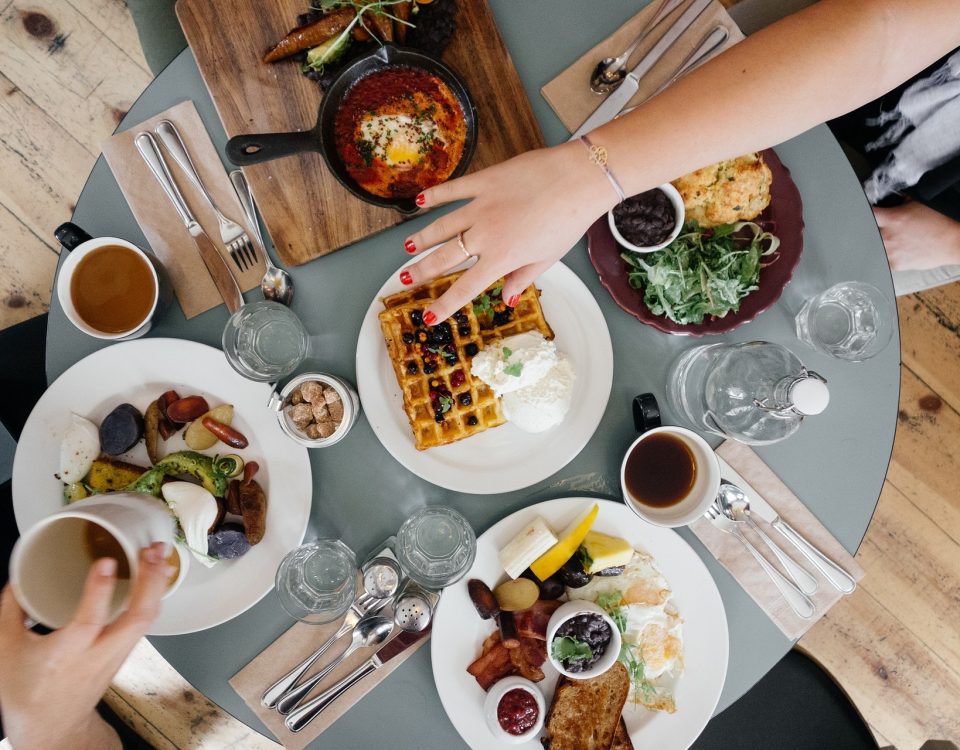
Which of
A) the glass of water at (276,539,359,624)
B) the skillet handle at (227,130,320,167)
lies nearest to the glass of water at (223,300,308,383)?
the skillet handle at (227,130,320,167)

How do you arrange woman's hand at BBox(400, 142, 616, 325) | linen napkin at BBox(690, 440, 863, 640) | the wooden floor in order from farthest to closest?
the wooden floor
linen napkin at BBox(690, 440, 863, 640)
woman's hand at BBox(400, 142, 616, 325)

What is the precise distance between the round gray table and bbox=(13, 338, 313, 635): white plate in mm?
82

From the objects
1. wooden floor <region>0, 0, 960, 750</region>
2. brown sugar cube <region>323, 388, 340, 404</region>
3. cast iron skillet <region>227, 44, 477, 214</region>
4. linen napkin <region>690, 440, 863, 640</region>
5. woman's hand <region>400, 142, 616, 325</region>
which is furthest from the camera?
wooden floor <region>0, 0, 960, 750</region>

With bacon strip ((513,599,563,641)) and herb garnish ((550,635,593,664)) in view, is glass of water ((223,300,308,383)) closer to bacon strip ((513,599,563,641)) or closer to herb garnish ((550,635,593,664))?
bacon strip ((513,599,563,641))

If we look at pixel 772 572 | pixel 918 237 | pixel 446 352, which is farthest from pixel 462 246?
pixel 918 237

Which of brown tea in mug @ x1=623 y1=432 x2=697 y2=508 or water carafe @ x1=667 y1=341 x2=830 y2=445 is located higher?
water carafe @ x1=667 y1=341 x2=830 y2=445

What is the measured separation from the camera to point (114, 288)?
178cm

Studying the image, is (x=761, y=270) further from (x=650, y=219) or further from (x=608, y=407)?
(x=608, y=407)

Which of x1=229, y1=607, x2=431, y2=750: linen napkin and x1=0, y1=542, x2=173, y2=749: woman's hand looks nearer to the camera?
x1=0, y1=542, x2=173, y2=749: woman's hand

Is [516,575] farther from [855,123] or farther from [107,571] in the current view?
[855,123]

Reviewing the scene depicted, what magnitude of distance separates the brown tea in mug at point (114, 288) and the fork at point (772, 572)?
1.77 meters

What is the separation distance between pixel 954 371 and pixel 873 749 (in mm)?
1802

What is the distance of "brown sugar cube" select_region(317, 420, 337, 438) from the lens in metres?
1.74

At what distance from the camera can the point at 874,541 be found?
294 centimetres
